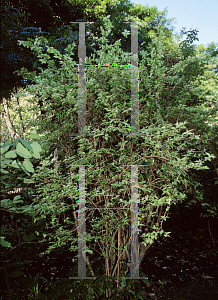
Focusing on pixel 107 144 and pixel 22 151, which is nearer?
pixel 22 151

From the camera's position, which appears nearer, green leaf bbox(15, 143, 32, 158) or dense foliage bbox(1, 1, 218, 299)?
green leaf bbox(15, 143, 32, 158)

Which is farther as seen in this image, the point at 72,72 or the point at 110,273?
the point at 110,273

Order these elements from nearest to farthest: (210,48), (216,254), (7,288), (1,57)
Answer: (7,288)
(210,48)
(216,254)
(1,57)

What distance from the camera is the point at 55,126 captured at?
2357 mm

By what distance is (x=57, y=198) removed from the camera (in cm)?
236

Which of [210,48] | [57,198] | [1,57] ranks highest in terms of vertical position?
[1,57]

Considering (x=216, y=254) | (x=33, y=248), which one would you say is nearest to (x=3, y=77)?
(x=33, y=248)

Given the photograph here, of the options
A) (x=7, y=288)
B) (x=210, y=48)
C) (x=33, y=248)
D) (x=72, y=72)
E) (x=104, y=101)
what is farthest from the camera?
(x=33, y=248)

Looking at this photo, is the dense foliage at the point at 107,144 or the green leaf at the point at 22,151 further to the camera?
the dense foliage at the point at 107,144

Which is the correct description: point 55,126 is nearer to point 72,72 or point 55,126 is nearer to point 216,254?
point 72,72

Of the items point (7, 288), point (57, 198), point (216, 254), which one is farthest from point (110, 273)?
point (216, 254)

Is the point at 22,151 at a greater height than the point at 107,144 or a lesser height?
lesser

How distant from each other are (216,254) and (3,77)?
7226 millimetres

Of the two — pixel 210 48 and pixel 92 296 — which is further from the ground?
pixel 210 48
